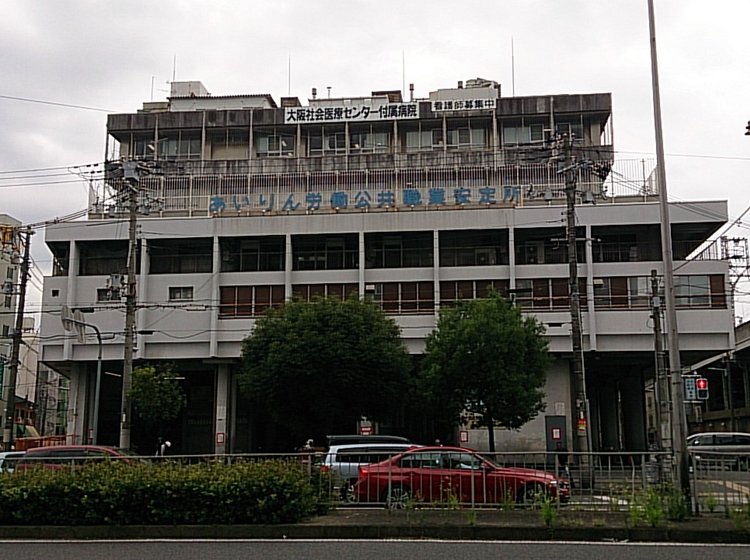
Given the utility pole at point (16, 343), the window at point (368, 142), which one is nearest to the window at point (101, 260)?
the utility pole at point (16, 343)

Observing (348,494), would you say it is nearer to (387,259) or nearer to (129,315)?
(129,315)

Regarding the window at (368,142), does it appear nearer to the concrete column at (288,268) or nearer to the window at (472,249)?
the window at (472,249)

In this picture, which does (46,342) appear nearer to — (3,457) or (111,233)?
(111,233)

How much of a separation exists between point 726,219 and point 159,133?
1400 inches

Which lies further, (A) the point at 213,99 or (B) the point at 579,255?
(A) the point at 213,99

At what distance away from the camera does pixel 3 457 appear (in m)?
23.2

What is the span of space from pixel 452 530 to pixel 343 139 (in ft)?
156

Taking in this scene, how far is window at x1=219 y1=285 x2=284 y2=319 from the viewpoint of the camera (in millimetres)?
48562

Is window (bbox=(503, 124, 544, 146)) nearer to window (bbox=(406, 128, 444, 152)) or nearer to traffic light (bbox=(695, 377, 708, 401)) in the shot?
window (bbox=(406, 128, 444, 152))

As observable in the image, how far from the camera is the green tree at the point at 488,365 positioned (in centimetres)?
3478

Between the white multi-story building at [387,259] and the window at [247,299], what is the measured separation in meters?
0.08

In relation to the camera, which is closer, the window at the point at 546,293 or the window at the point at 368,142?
the window at the point at 546,293

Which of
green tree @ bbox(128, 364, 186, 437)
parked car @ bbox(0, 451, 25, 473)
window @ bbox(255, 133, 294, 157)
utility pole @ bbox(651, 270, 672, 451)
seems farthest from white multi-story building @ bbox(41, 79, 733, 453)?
parked car @ bbox(0, 451, 25, 473)

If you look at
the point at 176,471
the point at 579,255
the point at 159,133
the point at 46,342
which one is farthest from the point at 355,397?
the point at 159,133
